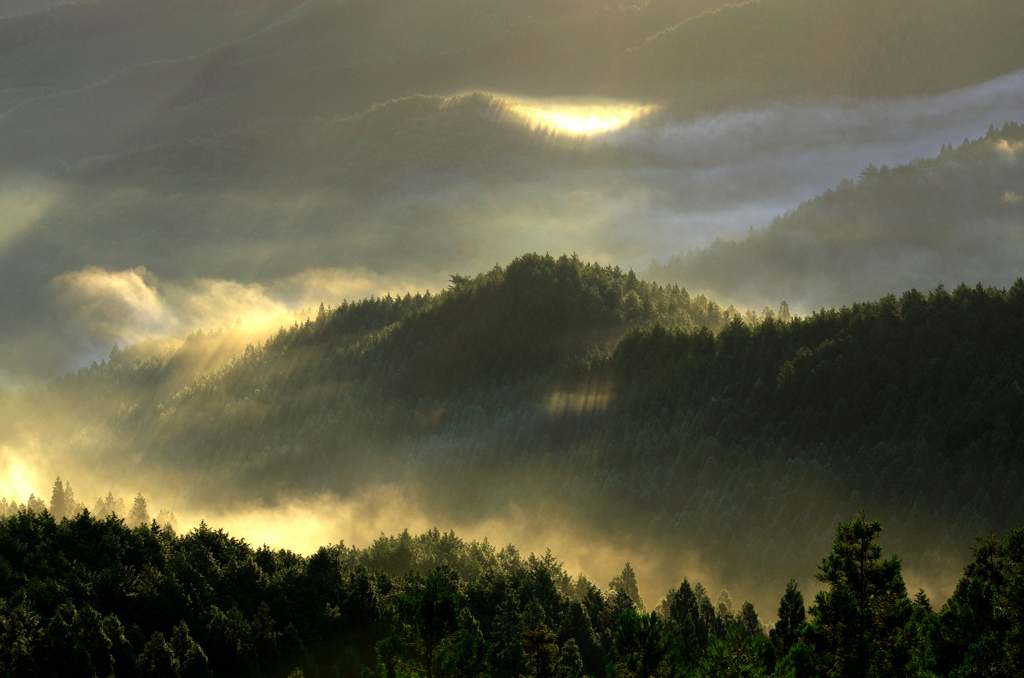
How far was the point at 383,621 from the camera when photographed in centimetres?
9531

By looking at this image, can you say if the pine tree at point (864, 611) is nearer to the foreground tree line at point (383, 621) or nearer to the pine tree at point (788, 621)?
the foreground tree line at point (383, 621)

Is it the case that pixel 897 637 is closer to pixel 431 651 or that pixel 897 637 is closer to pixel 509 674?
pixel 431 651

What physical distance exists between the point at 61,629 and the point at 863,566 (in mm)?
55456

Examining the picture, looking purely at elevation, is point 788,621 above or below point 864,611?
above

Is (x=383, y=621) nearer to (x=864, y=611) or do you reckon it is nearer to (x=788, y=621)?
(x=788, y=621)

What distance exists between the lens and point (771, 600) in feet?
655

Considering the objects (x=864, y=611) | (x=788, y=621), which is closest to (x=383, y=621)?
(x=788, y=621)

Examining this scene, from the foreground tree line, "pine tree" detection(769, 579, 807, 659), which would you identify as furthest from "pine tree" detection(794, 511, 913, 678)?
"pine tree" detection(769, 579, 807, 659)

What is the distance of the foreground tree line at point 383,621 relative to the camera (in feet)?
207

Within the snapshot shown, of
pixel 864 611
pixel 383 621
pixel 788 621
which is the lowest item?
pixel 864 611

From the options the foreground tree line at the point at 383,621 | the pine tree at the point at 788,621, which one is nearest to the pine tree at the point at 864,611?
the foreground tree line at the point at 383,621

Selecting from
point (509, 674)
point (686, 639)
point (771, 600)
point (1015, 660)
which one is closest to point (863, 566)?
point (1015, 660)

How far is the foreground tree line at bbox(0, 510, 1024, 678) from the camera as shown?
63156 mm

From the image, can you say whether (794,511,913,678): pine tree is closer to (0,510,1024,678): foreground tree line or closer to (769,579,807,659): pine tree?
(0,510,1024,678): foreground tree line
